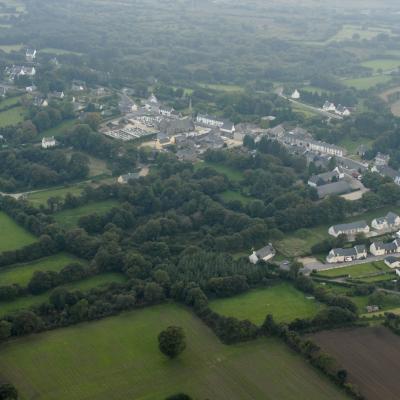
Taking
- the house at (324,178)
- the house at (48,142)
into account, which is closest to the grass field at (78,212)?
the house at (48,142)

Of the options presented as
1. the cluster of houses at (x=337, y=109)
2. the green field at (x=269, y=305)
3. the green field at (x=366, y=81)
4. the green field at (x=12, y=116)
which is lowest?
the green field at (x=12, y=116)

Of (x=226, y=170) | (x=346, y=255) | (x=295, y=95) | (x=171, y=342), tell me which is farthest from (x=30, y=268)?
(x=295, y=95)

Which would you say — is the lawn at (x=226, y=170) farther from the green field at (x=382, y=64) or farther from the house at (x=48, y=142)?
the green field at (x=382, y=64)

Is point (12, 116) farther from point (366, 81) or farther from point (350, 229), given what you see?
point (366, 81)

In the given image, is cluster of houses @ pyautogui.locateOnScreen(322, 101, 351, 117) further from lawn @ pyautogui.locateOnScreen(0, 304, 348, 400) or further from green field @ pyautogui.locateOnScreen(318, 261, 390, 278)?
lawn @ pyautogui.locateOnScreen(0, 304, 348, 400)

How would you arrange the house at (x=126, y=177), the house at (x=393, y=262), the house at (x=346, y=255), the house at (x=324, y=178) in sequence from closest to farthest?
1. the house at (x=393, y=262)
2. the house at (x=346, y=255)
3. the house at (x=126, y=177)
4. the house at (x=324, y=178)

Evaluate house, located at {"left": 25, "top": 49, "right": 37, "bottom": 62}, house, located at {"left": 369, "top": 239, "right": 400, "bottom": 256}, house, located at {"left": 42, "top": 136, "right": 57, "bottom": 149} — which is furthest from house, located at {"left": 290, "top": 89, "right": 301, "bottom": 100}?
house, located at {"left": 369, "top": 239, "right": 400, "bottom": 256}
